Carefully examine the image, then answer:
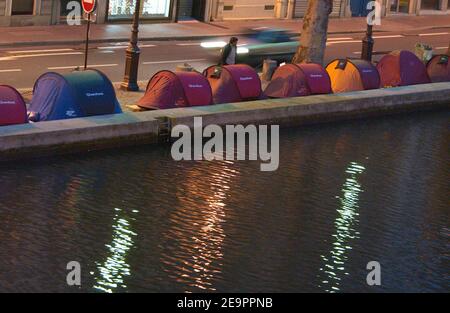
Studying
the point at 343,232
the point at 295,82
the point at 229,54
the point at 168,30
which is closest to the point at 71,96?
the point at 343,232

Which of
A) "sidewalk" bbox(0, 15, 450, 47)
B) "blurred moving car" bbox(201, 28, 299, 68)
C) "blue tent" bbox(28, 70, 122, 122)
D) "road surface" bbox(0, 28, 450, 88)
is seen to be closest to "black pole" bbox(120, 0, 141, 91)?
"road surface" bbox(0, 28, 450, 88)

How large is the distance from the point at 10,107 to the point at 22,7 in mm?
18863

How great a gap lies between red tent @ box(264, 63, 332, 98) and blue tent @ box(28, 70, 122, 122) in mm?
6505

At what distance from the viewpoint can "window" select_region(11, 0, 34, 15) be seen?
42.2 metres

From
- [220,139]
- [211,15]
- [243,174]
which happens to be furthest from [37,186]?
[211,15]

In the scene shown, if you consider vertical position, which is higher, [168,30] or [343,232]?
[168,30]

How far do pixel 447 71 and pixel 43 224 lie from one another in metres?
21.1

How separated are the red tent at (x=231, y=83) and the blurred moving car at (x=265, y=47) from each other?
225 inches

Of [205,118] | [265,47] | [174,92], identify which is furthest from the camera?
[265,47]

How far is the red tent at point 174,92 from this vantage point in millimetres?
28500

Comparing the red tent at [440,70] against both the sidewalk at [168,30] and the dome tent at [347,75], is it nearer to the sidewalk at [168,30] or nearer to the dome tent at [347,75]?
the dome tent at [347,75]

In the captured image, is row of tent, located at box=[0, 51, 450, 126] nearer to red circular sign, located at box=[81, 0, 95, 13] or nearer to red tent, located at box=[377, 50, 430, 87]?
red tent, located at box=[377, 50, 430, 87]

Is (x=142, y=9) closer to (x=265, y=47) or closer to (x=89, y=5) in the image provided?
(x=265, y=47)

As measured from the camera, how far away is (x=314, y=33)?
119ft
